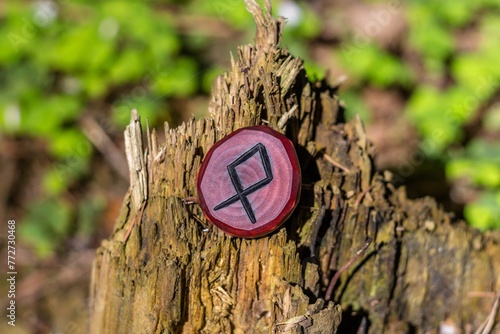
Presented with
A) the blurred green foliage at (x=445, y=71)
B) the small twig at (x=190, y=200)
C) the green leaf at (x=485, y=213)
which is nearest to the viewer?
the small twig at (x=190, y=200)

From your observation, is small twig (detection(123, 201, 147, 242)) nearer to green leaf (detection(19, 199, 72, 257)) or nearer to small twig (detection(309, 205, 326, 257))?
A: small twig (detection(309, 205, 326, 257))

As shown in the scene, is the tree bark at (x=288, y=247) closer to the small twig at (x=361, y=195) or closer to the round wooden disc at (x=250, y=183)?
the small twig at (x=361, y=195)

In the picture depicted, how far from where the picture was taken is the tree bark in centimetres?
207

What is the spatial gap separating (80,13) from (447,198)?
370cm

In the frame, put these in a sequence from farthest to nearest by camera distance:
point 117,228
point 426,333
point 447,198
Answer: point 447,198 → point 426,333 → point 117,228

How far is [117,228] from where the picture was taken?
7.47ft

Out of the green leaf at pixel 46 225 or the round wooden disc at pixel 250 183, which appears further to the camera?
the green leaf at pixel 46 225

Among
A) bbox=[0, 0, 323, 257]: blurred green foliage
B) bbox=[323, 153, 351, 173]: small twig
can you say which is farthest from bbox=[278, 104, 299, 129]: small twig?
bbox=[0, 0, 323, 257]: blurred green foliage

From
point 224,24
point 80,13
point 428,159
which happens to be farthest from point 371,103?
point 80,13

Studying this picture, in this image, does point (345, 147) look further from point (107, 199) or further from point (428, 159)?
point (107, 199)

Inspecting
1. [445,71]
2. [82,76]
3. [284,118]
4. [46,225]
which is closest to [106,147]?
[82,76]

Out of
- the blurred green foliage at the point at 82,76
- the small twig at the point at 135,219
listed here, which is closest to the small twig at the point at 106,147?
the blurred green foliage at the point at 82,76

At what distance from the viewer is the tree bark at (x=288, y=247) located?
6.81ft

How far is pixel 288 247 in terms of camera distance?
206cm
